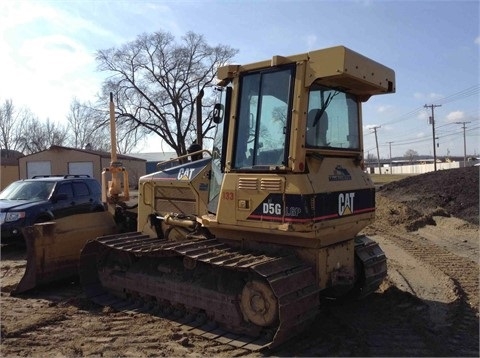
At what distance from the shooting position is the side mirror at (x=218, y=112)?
5.67 m

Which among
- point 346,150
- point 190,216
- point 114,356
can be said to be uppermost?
point 346,150

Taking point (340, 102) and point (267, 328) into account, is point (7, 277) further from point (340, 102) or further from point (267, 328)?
point (340, 102)

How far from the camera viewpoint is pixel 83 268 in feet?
23.0

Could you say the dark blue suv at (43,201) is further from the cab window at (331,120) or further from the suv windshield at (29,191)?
the cab window at (331,120)

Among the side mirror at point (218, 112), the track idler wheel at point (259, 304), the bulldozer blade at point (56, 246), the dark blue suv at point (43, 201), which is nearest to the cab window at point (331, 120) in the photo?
the side mirror at point (218, 112)

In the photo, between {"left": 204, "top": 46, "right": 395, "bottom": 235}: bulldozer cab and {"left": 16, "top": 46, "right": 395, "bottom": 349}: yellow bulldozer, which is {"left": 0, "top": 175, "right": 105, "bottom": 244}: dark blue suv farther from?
{"left": 204, "top": 46, "right": 395, "bottom": 235}: bulldozer cab

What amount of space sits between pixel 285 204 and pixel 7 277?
223 inches

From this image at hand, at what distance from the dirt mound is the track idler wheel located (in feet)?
30.9

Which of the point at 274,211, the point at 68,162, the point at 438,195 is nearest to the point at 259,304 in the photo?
the point at 274,211

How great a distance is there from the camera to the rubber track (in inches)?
181

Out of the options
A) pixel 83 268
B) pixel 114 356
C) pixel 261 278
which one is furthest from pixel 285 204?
pixel 83 268

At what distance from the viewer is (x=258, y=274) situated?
4.89m

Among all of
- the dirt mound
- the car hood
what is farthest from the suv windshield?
the dirt mound

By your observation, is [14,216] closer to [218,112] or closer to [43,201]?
[43,201]
